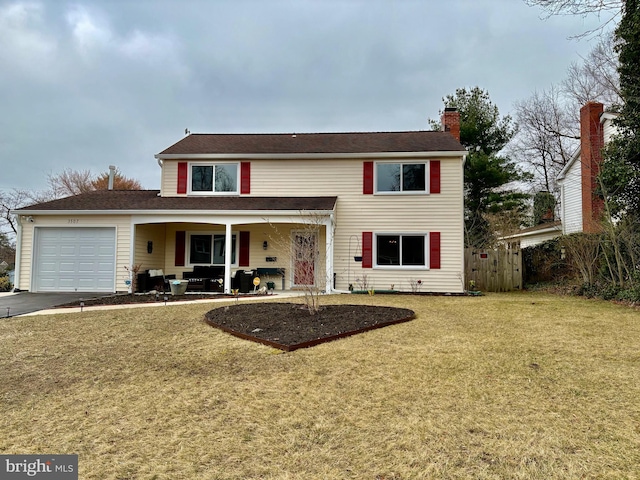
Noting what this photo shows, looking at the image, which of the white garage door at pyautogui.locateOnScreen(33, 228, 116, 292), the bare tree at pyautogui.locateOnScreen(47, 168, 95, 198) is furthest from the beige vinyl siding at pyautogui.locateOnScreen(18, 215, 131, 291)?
the bare tree at pyautogui.locateOnScreen(47, 168, 95, 198)

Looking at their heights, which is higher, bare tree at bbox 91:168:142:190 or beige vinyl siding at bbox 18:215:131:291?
bare tree at bbox 91:168:142:190

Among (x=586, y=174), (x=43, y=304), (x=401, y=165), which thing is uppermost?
(x=586, y=174)

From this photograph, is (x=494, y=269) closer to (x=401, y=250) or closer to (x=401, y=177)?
(x=401, y=250)

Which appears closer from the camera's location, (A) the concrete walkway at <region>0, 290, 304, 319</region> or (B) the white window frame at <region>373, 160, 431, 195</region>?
(A) the concrete walkway at <region>0, 290, 304, 319</region>

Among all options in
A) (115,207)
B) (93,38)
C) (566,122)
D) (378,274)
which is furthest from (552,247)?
(93,38)

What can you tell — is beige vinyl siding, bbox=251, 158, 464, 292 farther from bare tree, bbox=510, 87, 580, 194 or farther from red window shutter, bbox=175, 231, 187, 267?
bare tree, bbox=510, 87, 580, 194

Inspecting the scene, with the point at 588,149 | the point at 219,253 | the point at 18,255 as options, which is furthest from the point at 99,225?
the point at 588,149

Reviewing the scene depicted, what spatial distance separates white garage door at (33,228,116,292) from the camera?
42.9ft

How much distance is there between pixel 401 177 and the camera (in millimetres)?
14078

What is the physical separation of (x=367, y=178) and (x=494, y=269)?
20.9ft

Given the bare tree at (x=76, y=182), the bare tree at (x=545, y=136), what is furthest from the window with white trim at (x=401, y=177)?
the bare tree at (x=76, y=182)

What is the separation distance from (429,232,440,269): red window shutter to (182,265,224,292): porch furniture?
301 inches

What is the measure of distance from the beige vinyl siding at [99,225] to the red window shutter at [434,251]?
1081cm

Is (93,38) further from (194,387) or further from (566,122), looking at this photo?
(566,122)
